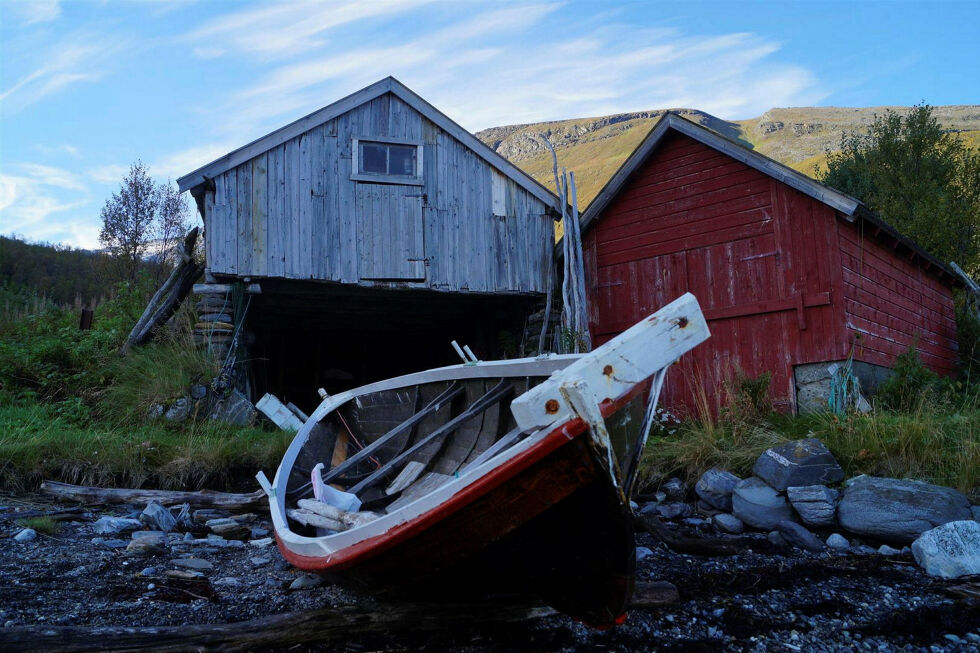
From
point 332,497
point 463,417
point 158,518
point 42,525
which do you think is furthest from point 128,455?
point 463,417

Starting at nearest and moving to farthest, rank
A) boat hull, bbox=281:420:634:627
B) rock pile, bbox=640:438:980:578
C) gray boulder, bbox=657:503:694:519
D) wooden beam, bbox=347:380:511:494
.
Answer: boat hull, bbox=281:420:634:627, rock pile, bbox=640:438:980:578, wooden beam, bbox=347:380:511:494, gray boulder, bbox=657:503:694:519

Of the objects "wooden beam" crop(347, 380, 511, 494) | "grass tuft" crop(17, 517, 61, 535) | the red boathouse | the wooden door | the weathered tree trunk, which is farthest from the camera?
the wooden door

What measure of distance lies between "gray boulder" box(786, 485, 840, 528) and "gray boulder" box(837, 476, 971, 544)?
0.32ft

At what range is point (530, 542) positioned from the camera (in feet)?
9.24

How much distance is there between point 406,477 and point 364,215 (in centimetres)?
574

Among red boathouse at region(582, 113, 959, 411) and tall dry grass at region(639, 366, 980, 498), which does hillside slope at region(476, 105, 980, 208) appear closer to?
red boathouse at region(582, 113, 959, 411)

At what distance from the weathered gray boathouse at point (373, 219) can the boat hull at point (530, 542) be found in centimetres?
723

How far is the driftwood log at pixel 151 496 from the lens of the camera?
6523 millimetres

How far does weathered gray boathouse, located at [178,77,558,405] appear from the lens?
31.2 feet

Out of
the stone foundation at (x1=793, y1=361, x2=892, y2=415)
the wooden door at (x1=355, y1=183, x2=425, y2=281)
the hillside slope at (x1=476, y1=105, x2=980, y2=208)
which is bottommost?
the stone foundation at (x1=793, y1=361, x2=892, y2=415)

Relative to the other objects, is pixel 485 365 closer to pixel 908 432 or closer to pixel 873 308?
pixel 908 432

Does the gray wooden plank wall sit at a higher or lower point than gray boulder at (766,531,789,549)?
higher

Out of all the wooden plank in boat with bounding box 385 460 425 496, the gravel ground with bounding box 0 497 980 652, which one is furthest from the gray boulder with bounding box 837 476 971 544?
the wooden plank in boat with bounding box 385 460 425 496

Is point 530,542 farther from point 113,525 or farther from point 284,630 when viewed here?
point 113,525
